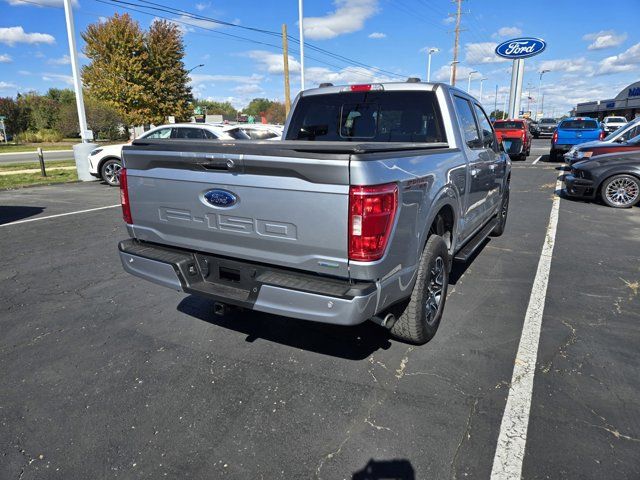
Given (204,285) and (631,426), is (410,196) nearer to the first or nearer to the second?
(204,285)

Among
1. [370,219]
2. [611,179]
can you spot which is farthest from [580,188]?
[370,219]

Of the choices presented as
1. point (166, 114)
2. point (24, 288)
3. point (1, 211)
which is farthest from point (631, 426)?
point (166, 114)

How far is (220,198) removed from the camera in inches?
112

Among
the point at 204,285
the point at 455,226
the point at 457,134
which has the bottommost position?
the point at 204,285

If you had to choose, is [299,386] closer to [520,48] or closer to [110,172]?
[110,172]

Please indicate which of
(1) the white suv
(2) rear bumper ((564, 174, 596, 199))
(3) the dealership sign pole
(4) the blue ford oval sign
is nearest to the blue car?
(2) rear bumper ((564, 174, 596, 199))

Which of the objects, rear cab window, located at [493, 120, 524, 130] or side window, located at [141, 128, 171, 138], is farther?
rear cab window, located at [493, 120, 524, 130]

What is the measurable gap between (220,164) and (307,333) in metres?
1.66

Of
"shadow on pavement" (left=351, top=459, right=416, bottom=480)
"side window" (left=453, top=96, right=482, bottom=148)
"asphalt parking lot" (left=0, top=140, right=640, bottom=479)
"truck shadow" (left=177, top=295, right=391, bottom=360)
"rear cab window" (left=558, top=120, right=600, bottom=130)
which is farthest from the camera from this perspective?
"rear cab window" (left=558, top=120, right=600, bottom=130)

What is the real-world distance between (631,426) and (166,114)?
3976 cm

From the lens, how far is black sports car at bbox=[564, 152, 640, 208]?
883 centimetres

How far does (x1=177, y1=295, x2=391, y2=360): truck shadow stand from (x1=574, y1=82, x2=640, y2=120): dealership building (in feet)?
212

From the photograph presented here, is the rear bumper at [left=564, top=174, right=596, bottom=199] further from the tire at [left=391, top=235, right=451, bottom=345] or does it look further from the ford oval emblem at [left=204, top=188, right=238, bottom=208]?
the ford oval emblem at [left=204, top=188, right=238, bottom=208]

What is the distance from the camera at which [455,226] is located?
12.5 feet
